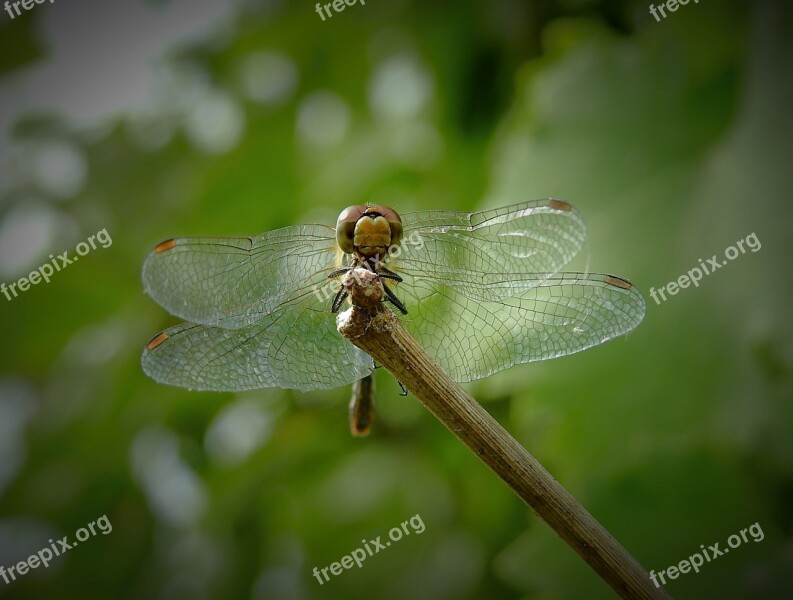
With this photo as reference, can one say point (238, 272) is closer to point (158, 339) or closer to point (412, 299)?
point (158, 339)

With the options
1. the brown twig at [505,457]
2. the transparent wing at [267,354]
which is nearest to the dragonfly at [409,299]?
the transparent wing at [267,354]

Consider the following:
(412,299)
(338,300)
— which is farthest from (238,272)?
(412,299)

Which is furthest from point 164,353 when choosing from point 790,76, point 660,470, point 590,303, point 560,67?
point 790,76

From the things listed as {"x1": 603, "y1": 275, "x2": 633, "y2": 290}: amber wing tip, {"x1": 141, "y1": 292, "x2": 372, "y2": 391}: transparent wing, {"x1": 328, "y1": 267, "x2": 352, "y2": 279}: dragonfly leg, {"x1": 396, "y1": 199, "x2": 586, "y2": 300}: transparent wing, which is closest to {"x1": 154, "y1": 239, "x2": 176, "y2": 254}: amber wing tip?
{"x1": 141, "y1": 292, "x2": 372, "y2": 391}: transparent wing

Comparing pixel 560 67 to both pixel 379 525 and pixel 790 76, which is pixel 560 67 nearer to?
pixel 790 76

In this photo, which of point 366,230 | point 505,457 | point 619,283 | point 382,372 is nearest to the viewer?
point 505,457
